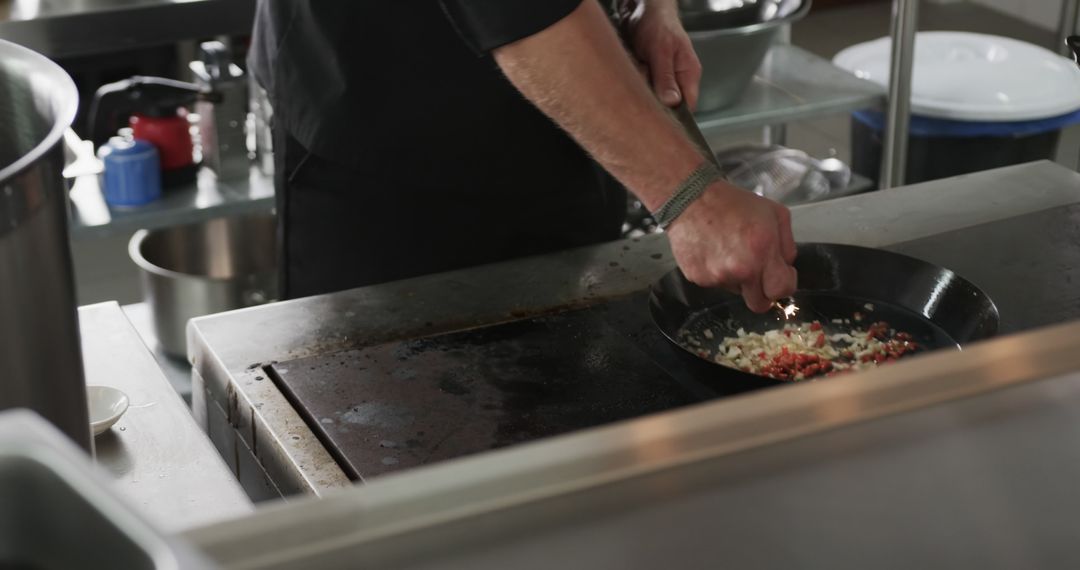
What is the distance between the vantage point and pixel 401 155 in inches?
68.9

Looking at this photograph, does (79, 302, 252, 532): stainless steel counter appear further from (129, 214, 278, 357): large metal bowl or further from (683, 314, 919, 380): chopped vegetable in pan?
(129, 214, 278, 357): large metal bowl

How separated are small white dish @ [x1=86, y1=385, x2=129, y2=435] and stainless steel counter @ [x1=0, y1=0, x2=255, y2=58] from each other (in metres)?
1.48

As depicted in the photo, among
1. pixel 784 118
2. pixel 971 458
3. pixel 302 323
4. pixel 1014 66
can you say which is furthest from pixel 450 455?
pixel 1014 66

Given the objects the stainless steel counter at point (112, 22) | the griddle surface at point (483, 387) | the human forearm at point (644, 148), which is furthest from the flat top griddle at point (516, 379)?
the stainless steel counter at point (112, 22)

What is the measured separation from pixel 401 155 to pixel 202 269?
1230 mm

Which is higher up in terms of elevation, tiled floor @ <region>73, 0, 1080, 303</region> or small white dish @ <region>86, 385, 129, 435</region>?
small white dish @ <region>86, 385, 129, 435</region>

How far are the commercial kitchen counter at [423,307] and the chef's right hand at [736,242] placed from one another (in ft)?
0.74

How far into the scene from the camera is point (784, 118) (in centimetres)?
280

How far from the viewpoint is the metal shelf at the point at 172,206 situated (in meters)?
2.50

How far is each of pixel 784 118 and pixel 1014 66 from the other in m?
0.57

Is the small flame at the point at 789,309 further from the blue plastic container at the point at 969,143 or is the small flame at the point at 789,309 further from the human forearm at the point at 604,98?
the blue plastic container at the point at 969,143

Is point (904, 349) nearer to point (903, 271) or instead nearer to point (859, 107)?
point (903, 271)

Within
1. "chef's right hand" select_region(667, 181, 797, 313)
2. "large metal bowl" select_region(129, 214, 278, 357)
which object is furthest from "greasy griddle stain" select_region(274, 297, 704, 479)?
"large metal bowl" select_region(129, 214, 278, 357)

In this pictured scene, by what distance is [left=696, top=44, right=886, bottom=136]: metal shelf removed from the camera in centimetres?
278
